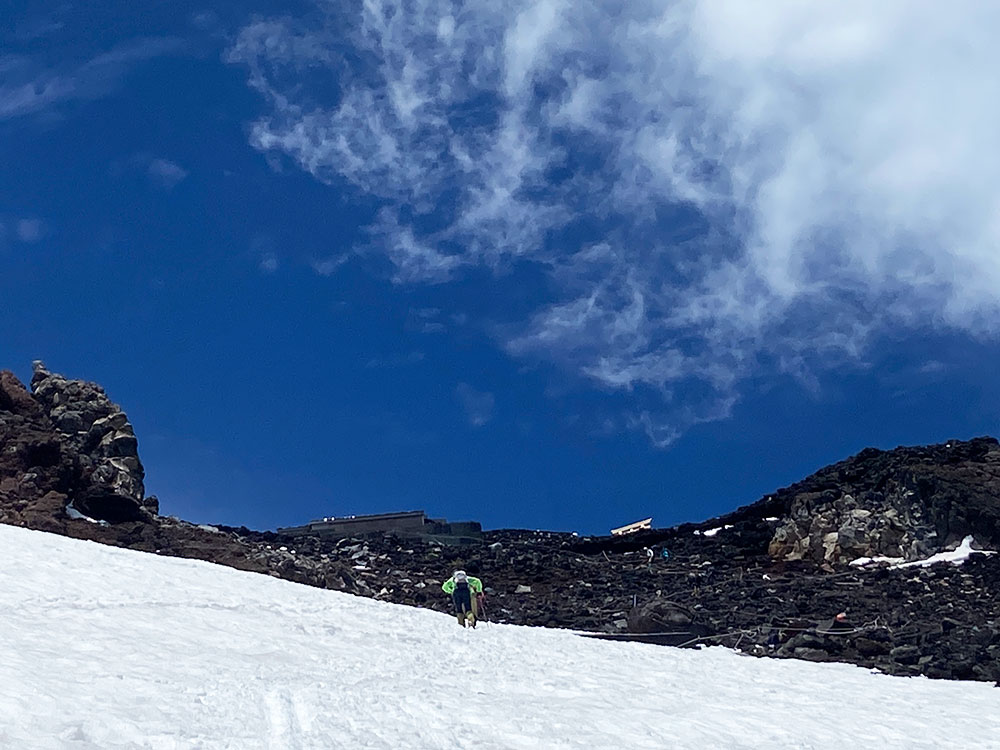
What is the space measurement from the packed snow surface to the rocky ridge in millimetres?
3906

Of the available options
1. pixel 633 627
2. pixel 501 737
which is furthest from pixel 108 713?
pixel 633 627

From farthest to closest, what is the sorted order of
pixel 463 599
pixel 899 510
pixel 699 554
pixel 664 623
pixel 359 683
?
1. pixel 699 554
2. pixel 899 510
3. pixel 664 623
4. pixel 463 599
5. pixel 359 683

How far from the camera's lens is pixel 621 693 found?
14727 mm

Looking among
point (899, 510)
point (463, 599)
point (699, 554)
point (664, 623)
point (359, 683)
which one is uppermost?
point (899, 510)

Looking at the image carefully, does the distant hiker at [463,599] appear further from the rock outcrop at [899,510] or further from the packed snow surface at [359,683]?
the rock outcrop at [899,510]

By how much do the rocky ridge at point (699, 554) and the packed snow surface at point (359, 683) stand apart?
12.8ft

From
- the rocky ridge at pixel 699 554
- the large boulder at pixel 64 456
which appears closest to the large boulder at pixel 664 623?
the rocky ridge at pixel 699 554

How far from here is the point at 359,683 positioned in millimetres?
13758

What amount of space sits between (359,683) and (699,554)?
31987 mm

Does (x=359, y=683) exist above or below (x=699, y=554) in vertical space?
below

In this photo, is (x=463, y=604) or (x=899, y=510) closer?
(x=463, y=604)

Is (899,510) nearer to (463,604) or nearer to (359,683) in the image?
(463,604)

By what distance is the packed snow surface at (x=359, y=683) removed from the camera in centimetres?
1032

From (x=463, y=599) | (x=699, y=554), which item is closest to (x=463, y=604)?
(x=463, y=599)
